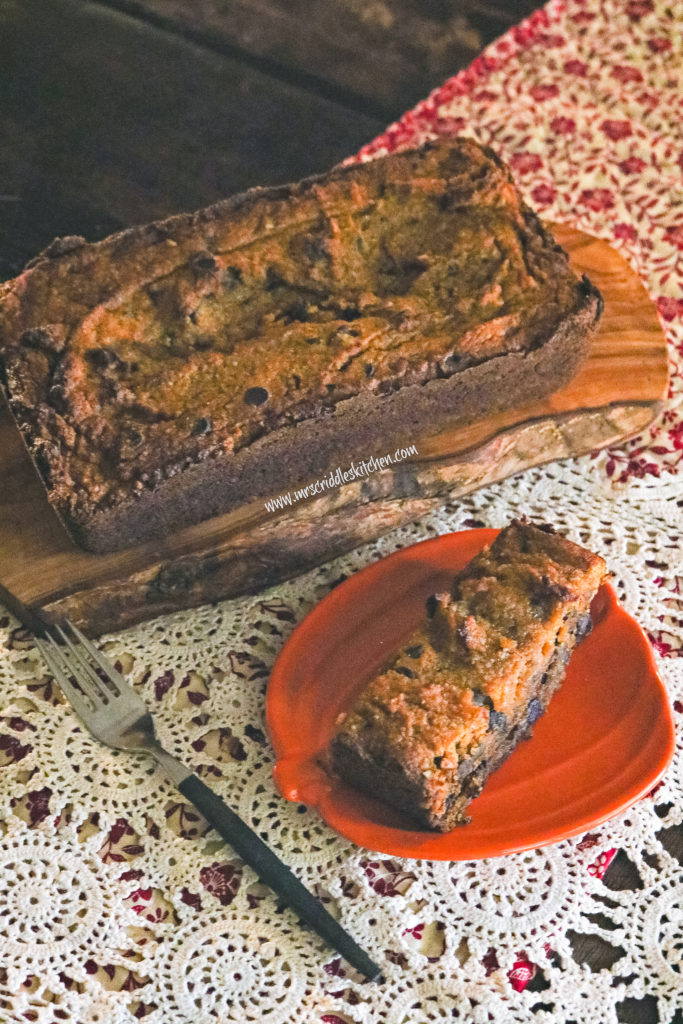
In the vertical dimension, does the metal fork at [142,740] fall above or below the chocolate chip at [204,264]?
below

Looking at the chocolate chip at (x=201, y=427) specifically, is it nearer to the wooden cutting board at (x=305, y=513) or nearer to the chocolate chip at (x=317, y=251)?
the wooden cutting board at (x=305, y=513)

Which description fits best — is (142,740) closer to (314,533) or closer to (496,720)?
(314,533)

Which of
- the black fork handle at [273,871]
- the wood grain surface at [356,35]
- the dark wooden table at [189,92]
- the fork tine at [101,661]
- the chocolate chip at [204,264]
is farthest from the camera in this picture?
the wood grain surface at [356,35]

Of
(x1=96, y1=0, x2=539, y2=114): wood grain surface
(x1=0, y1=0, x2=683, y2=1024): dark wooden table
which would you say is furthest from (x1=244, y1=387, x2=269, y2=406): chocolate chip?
(x1=96, y1=0, x2=539, y2=114): wood grain surface

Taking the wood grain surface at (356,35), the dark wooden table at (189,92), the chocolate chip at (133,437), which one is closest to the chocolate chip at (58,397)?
the chocolate chip at (133,437)

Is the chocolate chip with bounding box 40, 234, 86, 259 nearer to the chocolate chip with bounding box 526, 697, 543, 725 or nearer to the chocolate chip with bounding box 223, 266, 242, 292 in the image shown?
the chocolate chip with bounding box 223, 266, 242, 292

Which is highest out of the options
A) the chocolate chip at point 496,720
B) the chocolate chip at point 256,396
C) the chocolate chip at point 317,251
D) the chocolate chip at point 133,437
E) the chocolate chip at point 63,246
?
the chocolate chip at point 317,251

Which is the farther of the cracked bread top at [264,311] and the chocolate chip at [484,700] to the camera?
the cracked bread top at [264,311]
